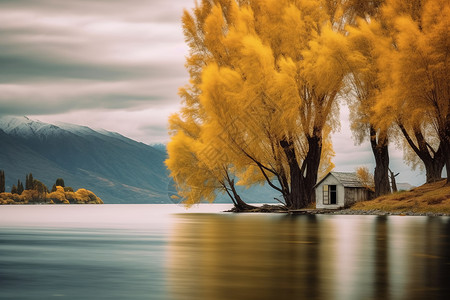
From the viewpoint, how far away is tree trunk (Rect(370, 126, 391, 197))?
1629 inches

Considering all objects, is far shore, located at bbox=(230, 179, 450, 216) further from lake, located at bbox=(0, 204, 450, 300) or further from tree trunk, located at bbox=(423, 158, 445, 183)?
lake, located at bbox=(0, 204, 450, 300)

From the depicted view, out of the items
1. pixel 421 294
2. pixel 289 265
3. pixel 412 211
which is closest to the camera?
pixel 421 294

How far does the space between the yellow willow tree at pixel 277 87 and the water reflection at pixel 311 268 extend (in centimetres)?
2229

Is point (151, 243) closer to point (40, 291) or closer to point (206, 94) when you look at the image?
point (40, 291)

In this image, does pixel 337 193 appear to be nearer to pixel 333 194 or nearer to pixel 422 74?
pixel 333 194

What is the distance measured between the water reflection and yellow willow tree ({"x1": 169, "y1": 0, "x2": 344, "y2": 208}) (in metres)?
22.3

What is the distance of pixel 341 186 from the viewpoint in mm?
49156

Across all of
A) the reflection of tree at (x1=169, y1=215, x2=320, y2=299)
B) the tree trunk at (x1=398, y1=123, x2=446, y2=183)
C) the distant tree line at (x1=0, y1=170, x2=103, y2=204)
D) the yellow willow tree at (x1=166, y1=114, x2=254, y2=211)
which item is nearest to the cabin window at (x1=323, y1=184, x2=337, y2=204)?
the yellow willow tree at (x1=166, y1=114, x2=254, y2=211)

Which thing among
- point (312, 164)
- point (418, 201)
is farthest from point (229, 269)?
point (312, 164)

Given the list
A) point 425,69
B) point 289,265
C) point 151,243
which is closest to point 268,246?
point 151,243

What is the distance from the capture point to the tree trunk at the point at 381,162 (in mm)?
41375

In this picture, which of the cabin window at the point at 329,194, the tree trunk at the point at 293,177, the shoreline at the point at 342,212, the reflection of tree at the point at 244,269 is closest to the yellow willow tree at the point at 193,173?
the shoreline at the point at 342,212

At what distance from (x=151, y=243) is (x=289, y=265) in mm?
7061

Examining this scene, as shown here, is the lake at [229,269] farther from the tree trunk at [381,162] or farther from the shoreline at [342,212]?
the tree trunk at [381,162]
